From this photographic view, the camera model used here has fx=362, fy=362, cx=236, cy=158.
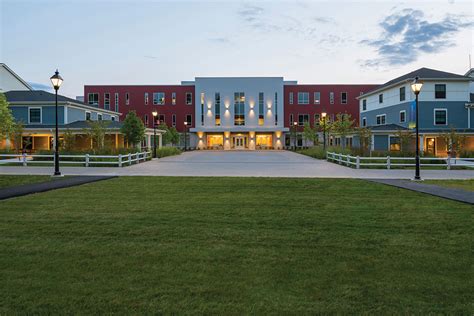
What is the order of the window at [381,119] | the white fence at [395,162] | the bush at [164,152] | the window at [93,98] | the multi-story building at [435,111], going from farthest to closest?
1. the window at [93,98]
2. the window at [381,119]
3. the multi-story building at [435,111]
4. the bush at [164,152]
5. the white fence at [395,162]

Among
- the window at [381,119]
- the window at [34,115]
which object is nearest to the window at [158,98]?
the window at [34,115]

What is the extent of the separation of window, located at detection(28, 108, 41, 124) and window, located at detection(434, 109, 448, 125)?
43485mm

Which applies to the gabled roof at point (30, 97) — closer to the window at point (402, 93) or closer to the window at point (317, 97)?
the window at point (402, 93)

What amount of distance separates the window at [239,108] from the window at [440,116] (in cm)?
3553

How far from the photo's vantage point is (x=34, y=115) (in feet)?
133

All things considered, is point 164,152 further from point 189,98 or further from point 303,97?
Answer: point 303,97

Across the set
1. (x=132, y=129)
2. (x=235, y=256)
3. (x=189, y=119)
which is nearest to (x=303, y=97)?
(x=189, y=119)

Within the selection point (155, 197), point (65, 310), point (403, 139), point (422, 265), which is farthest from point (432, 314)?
point (403, 139)

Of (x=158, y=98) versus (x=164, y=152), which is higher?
(x=158, y=98)

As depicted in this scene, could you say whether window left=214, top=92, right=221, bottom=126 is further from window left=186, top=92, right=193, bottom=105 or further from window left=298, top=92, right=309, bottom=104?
window left=298, top=92, right=309, bottom=104

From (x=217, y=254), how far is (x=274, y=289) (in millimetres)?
1458

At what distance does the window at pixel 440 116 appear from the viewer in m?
38.7

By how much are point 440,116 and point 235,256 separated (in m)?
40.3

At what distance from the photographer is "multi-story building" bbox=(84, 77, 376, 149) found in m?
67.5
